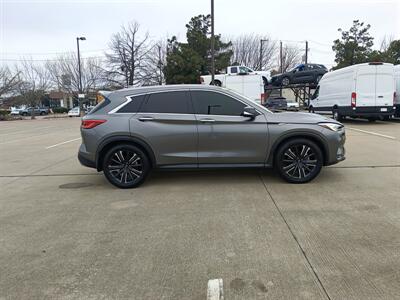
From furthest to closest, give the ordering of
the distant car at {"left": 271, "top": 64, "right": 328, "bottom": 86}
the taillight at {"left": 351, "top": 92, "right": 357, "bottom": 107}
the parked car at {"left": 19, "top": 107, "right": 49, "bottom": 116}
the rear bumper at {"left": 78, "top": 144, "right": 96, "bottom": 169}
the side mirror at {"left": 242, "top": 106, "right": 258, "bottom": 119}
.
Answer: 1. the parked car at {"left": 19, "top": 107, "right": 49, "bottom": 116}
2. the distant car at {"left": 271, "top": 64, "right": 328, "bottom": 86}
3. the taillight at {"left": 351, "top": 92, "right": 357, "bottom": 107}
4. the rear bumper at {"left": 78, "top": 144, "right": 96, "bottom": 169}
5. the side mirror at {"left": 242, "top": 106, "right": 258, "bottom": 119}

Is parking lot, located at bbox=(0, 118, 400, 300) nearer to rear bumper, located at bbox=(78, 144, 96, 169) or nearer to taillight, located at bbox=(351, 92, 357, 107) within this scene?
rear bumper, located at bbox=(78, 144, 96, 169)

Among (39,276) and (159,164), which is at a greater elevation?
(159,164)

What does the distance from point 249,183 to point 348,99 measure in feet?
41.5

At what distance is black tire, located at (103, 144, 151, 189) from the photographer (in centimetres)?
629

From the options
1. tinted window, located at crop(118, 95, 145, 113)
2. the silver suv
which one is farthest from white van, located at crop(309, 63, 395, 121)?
tinted window, located at crop(118, 95, 145, 113)

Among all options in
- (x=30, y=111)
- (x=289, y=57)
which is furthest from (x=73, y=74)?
(x=289, y=57)

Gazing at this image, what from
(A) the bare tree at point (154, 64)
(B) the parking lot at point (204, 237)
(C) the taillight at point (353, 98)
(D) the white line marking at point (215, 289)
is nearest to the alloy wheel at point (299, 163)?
(B) the parking lot at point (204, 237)

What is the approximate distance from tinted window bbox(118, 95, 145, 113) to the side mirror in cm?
182

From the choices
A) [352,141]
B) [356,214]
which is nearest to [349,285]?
[356,214]

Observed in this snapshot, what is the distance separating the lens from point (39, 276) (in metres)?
3.35

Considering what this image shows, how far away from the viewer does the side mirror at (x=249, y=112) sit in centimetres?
614

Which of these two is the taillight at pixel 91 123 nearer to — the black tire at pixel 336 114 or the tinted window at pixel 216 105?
the tinted window at pixel 216 105

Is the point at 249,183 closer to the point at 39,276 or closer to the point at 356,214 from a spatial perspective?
the point at 356,214

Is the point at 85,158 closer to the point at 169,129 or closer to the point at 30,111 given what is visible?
the point at 169,129
